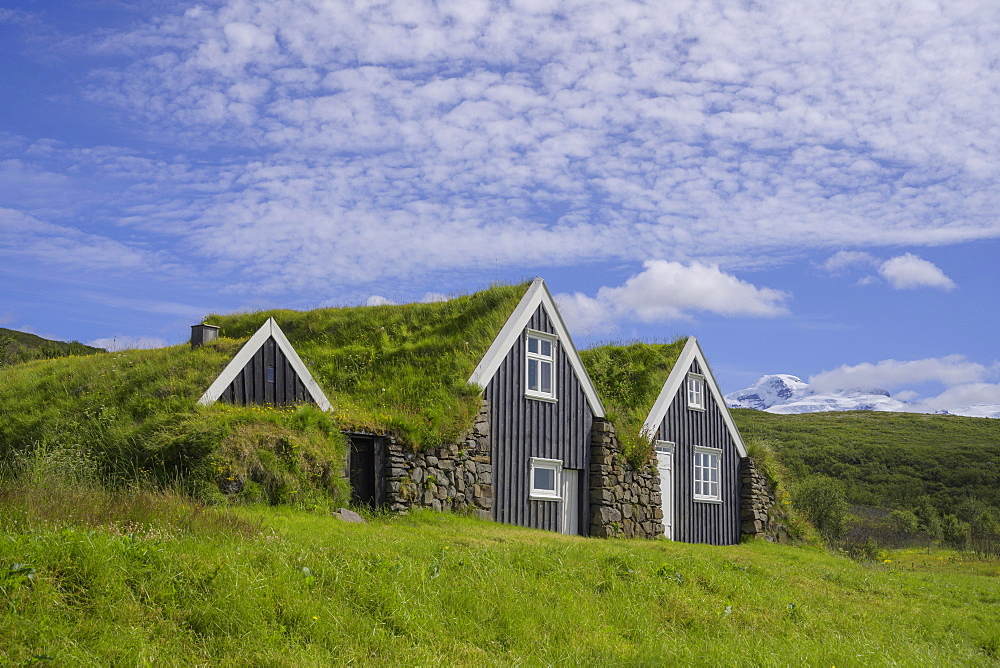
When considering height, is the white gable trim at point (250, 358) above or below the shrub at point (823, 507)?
above

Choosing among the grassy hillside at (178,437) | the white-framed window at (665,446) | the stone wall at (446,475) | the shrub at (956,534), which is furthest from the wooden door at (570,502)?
the shrub at (956,534)

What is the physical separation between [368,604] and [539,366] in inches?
536

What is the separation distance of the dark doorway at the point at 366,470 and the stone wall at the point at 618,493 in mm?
6794

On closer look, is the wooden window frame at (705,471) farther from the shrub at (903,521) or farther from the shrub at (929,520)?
the shrub at (929,520)

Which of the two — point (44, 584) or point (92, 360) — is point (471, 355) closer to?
point (92, 360)

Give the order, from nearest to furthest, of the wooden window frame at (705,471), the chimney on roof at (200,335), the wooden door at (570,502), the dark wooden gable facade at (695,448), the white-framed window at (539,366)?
the white-framed window at (539,366) < the wooden door at (570,502) < the chimney on roof at (200,335) < the dark wooden gable facade at (695,448) < the wooden window frame at (705,471)

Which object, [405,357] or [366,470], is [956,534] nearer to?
[405,357]

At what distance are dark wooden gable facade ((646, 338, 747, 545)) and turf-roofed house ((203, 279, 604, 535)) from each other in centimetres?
352

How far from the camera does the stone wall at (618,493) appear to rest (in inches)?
872

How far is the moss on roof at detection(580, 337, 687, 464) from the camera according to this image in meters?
23.5

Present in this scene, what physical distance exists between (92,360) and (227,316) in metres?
5.11

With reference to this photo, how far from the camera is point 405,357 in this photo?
73.0ft

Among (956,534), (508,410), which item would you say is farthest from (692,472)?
(956,534)

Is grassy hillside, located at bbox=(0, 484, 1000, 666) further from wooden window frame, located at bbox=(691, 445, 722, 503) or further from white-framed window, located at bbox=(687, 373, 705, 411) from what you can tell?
white-framed window, located at bbox=(687, 373, 705, 411)
